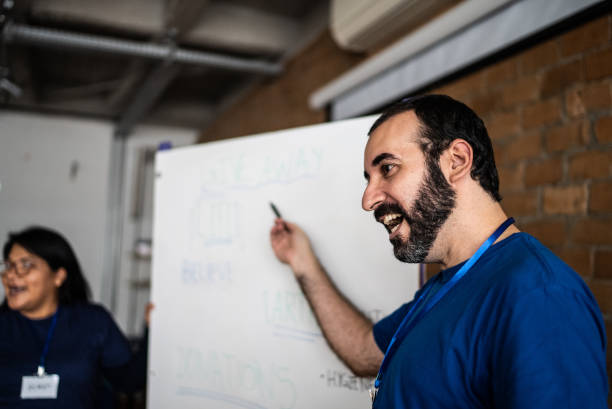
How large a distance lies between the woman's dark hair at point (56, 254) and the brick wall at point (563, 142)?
173cm

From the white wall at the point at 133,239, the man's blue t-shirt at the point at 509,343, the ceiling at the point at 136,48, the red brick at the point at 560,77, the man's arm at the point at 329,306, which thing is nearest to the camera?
the man's blue t-shirt at the point at 509,343

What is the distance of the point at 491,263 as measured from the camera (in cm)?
78

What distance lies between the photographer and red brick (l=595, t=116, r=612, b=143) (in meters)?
1.38

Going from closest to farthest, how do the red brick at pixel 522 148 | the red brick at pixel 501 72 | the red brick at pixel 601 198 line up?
the red brick at pixel 601 198 → the red brick at pixel 522 148 → the red brick at pixel 501 72

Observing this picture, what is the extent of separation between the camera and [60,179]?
4.64 metres

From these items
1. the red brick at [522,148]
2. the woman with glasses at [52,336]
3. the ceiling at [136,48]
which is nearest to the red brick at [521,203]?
the red brick at [522,148]

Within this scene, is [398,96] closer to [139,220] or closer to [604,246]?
[604,246]

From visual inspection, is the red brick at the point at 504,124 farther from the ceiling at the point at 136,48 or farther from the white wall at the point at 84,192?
the white wall at the point at 84,192

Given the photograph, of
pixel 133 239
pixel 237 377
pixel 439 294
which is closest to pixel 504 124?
pixel 439 294

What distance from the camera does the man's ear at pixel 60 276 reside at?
195 cm

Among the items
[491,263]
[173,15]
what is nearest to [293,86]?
[173,15]

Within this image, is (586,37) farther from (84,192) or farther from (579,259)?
(84,192)

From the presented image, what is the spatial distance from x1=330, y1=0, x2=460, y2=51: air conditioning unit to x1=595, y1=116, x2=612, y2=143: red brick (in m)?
0.92

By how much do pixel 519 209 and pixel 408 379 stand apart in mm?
1100
